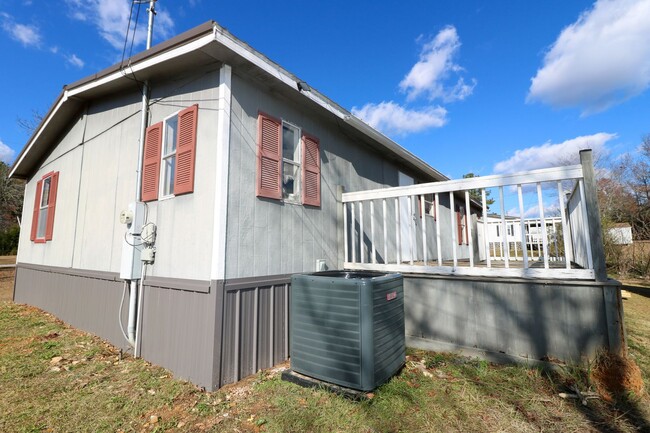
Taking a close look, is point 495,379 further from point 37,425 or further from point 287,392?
point 37,425

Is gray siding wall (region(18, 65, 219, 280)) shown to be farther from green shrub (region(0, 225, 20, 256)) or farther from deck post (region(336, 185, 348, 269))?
green shrub (region(0, 225, 20, 256))

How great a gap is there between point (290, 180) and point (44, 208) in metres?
6.84

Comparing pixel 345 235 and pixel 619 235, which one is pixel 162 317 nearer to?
pixel 345 235

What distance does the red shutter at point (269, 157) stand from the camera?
3678mm

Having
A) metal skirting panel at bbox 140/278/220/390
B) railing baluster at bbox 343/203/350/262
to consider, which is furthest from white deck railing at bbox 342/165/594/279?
metal skirting panel at bbox 140/278/220/390

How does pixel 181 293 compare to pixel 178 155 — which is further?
pixel 178 155

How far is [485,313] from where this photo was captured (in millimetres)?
3414

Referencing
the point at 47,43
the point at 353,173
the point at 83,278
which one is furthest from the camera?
the point at 47,43

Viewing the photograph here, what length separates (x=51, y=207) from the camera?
6773mm

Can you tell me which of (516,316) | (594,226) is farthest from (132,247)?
(594,226)

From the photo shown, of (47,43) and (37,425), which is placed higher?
(47,43)

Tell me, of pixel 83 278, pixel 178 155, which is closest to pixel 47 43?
pixel 83 278

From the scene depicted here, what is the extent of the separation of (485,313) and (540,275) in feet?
2.25

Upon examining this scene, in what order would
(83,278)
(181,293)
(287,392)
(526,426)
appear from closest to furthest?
(526,426) → (287,392) → (181,293) → (83,278)
